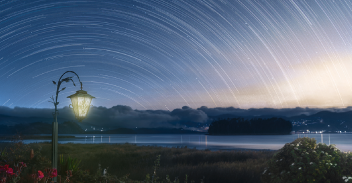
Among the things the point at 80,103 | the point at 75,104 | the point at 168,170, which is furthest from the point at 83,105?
the point at 168,170

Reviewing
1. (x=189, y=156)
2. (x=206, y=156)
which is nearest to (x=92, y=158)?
(x=189, y=156)

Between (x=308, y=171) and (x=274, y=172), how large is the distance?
141 centimetres

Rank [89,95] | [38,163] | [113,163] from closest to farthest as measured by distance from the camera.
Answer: [89,95] → [38,163] → [113,163]

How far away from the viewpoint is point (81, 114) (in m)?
8.99

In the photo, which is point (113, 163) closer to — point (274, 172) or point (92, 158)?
point (92, 158)

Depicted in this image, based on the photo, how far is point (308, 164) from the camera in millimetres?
10422

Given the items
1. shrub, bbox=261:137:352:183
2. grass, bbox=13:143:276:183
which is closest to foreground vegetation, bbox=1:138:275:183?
grass, bbox=13:143:276:183

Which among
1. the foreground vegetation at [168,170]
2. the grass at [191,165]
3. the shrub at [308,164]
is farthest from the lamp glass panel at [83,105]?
the shrub at [308,164]

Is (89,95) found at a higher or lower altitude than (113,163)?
higher

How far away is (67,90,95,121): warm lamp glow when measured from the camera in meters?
8.89

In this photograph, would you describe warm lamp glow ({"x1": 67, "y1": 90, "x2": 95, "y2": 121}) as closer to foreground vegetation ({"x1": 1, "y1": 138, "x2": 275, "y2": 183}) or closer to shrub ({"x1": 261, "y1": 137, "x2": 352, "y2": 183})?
foreground vegetation ({"x1": 1, "y1": 138, "x2": 275, "y2": 183})

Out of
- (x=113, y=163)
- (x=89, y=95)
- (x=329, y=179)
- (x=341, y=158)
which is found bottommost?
(x=113, y=163)

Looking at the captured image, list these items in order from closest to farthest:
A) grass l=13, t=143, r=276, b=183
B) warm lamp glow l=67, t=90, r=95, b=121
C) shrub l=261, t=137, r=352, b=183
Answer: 1. warm lamp glow l=67, t=90, r=95, b=121
2. shrub l=261, t=137, r=352, b=183
3. grass l=13, t=143, r=276, b=183

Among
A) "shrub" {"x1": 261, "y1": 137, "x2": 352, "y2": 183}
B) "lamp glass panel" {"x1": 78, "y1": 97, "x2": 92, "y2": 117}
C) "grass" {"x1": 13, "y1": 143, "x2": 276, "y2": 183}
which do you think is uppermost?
"lamp glass panel" {"x1": 78, "y1": 97, "x2": 92, "y2": 117}
